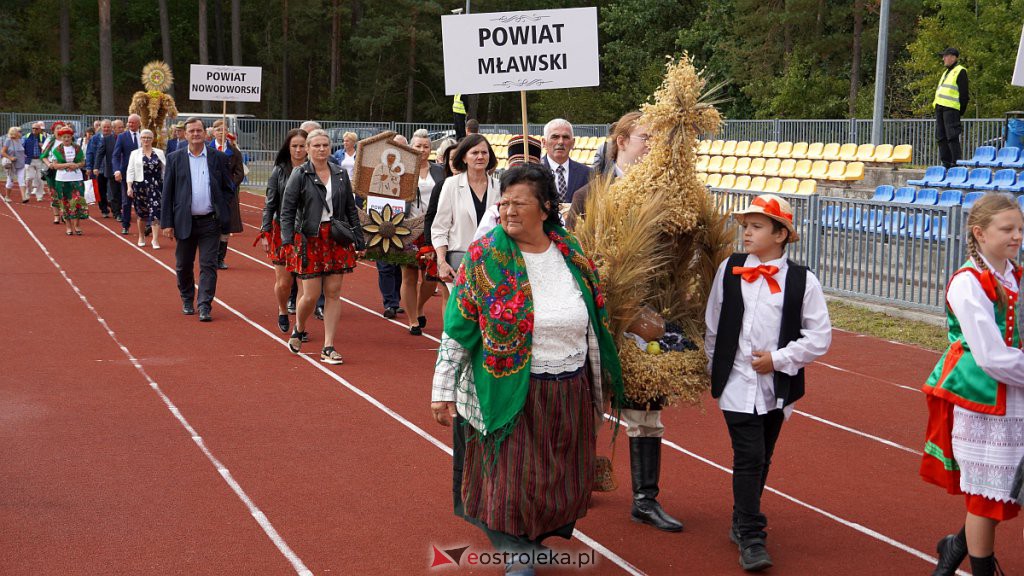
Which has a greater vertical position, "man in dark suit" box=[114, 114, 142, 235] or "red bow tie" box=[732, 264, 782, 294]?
"man in dark suit" box=[114, 114, 142, 235]

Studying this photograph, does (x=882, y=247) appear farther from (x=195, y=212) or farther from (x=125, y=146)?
(x=125, y=146)

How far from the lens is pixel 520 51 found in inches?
318

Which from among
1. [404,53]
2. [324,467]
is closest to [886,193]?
[324,467]

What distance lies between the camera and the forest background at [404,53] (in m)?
41.3

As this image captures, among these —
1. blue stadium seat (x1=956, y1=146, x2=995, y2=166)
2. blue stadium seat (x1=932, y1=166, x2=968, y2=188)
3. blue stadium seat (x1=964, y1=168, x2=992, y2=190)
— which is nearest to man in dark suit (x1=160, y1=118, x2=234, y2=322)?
blue stadium seat (x1=964, y1=168, x2=992, y2=190)

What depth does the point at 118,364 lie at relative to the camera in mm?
9961

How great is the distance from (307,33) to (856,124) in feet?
134

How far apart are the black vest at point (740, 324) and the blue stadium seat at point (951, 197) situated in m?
14.2

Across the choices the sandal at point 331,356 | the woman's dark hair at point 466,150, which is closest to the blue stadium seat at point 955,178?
the woman's dark hair at point 466,150

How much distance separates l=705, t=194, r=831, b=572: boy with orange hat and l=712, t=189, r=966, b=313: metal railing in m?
5.77

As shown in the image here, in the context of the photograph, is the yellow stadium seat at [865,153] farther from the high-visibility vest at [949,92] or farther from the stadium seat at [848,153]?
the high-visibility vest at [949,92]

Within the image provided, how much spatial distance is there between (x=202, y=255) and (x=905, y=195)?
12044 mm

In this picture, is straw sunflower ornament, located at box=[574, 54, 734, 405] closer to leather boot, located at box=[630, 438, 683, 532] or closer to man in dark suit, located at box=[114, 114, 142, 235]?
leather boot, located at box=[630, 438, 683, 532]

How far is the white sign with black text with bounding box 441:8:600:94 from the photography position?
26.2 ft
